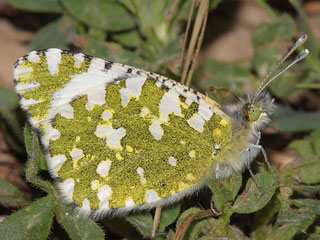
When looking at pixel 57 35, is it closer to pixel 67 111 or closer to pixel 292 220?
pixel 67 111

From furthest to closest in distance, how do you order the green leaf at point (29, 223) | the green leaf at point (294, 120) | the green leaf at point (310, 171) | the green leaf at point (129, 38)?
1. the green leaf at point (129, 38)
2. the green leaf at point (294, 120)
3. the green leaf at point (310, 171)
4. the green leaf at point (29, 223)

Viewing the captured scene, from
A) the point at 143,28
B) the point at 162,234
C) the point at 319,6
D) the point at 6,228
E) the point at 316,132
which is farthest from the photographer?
the point at 319,6

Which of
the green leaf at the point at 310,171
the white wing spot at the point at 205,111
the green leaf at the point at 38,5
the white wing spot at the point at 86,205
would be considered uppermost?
the white wing spot at the point at 205,111

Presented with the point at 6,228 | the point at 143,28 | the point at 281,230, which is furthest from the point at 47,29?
the point at 281,230

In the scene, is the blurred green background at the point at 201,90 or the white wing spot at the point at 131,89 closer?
the blurred green background at the point at 201,90

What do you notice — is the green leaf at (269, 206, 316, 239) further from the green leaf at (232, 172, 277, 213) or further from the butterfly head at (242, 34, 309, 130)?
the butterfly head at (242, 34, 309, 130)

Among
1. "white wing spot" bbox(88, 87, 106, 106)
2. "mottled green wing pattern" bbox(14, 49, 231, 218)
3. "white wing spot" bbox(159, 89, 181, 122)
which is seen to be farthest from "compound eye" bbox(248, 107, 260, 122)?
"white wing spot" bbox(88, 87, 106, 106)

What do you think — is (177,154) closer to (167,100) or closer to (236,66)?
(167,100)

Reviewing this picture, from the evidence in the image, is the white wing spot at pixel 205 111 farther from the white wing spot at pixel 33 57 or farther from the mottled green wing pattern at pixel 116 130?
the white wing spot at pixel 33 57

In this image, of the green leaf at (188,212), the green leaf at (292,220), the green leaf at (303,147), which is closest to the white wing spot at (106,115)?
the green leaf at (188,212)
